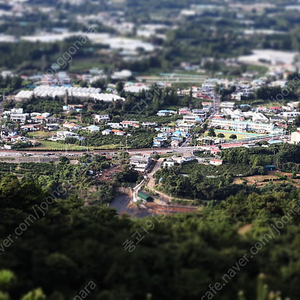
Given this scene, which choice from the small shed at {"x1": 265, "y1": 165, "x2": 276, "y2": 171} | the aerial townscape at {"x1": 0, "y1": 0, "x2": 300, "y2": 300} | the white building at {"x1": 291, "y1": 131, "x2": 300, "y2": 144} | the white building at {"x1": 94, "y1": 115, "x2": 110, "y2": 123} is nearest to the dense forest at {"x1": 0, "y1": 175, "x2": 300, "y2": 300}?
the aerial townscape at {"x1": 0, "y1": 0, "x2": 300, "y2": 300}

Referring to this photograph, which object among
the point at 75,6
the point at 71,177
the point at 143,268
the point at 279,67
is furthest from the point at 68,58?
the point at 143,268

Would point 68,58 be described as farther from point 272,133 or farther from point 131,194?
point 131,194

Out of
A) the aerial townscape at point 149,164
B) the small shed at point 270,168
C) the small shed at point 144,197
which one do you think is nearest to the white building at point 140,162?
the aerial townscape at point 149,164

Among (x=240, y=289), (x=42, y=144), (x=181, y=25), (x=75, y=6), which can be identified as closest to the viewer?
(x=240, y=289)

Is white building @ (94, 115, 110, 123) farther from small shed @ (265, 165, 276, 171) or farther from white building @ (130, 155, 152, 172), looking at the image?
small shed @ (265, 165, 276, 171)

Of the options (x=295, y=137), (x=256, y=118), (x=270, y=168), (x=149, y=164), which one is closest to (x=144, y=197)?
(x=149, y=164)

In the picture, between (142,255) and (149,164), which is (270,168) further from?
(142,255)

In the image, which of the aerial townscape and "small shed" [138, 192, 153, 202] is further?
"small shed" [138, 192, 153, 202]
